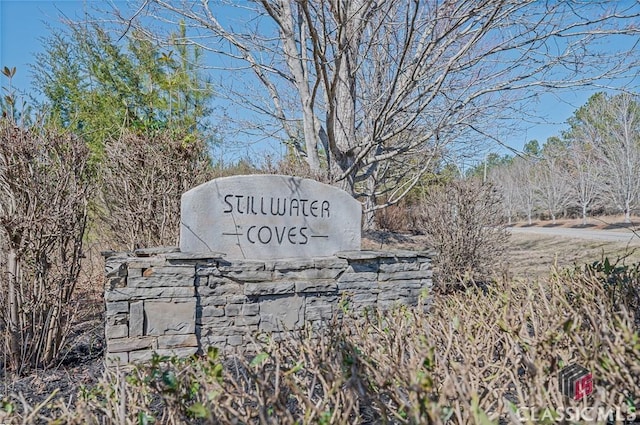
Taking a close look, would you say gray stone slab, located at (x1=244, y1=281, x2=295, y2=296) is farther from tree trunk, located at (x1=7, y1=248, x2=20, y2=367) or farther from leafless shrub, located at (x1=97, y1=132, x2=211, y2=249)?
leafless shrub, located at (x1=97, y1=132, x2=211, y2=249)

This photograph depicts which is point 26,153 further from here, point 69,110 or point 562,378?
point 69,110

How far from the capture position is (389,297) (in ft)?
13.7

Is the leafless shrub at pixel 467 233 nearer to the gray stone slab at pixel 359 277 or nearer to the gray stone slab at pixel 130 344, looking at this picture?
the gray stone slab at pixel 359 277

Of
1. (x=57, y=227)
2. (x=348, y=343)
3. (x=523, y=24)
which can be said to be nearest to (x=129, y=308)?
(x=57, y=227)

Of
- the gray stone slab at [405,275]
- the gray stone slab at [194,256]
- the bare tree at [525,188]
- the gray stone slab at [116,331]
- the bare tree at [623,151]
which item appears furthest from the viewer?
the bare tree at [525,188]

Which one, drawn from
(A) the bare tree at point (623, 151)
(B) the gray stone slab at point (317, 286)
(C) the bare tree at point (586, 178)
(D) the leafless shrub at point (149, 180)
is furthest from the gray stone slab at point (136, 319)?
(C) the bare tree at point (586, 178)

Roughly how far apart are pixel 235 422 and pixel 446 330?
3.82ft

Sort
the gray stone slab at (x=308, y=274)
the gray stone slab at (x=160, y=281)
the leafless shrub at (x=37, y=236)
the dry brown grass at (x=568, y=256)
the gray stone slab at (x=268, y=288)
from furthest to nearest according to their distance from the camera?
the dry brown grass at (x=568, y=256)
the gray stone slab at (x=308, y=274)
the gray stone slab at (x=268, y=288)
the gray stone slab at (x=160, y=281)
the leafless shrub at (x=37, y=236)

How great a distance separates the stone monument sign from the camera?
3.62m

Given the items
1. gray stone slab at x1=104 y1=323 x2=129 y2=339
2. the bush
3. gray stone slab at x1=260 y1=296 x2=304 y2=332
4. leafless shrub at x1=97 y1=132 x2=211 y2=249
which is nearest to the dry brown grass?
gray stone slab at x1=260 y1=296 x2=304 y2=332

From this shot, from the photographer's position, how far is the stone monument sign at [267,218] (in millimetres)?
3621

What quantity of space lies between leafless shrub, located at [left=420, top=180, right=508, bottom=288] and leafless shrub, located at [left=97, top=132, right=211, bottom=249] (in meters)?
3.70

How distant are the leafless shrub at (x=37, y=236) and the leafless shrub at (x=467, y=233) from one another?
478 centimetres

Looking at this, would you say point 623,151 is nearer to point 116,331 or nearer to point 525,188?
point 525,188
